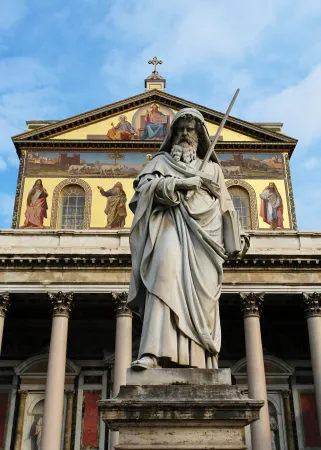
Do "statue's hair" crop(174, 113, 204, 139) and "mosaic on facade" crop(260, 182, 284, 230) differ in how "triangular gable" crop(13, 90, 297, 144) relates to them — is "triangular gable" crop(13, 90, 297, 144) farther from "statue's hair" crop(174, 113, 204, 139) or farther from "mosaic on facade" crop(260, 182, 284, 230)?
"statue's hair" crop(174, 113, 204, 139)

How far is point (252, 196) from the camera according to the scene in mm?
25156

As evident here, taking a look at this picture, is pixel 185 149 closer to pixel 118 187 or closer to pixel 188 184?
pixel 188 184

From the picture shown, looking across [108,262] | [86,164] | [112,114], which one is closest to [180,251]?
[108,262]

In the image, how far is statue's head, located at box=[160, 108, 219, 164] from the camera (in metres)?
4.74

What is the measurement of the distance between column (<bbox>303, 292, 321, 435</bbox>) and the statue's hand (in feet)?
49.7

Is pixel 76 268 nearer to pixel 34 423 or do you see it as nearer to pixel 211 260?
pixel 34 423

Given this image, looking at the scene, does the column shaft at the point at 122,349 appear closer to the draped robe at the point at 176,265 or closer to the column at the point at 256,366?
the column at the point at 256,366

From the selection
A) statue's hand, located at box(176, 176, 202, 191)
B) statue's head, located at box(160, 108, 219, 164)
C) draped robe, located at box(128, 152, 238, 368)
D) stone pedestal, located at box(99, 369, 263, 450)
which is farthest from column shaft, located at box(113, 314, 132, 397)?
stone pedestal, located at box(99, 369, 263, 450)

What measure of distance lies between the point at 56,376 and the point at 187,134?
571 inches

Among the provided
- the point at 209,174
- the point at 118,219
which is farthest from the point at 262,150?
the point at 209,174

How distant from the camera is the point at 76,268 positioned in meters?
19.5

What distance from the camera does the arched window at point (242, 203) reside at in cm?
2486

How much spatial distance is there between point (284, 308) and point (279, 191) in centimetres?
572

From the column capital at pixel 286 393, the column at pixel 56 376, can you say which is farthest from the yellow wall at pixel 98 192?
the column capital at pixel 286 393
